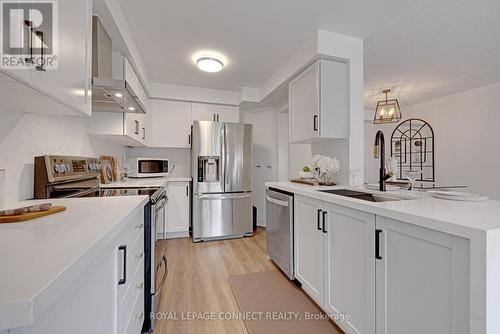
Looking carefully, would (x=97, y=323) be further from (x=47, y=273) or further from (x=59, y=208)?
(x=59, y=208)

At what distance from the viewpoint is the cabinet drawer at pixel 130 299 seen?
2.87 feet

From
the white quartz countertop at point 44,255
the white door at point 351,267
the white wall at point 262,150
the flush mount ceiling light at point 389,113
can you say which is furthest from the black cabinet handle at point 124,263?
the flush mount ceiling light at point 389,113

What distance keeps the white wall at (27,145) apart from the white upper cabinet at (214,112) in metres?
1.98

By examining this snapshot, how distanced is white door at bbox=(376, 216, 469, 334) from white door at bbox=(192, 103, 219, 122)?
3048 millimetres

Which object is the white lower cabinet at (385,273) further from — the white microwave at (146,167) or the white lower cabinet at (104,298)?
the white microwave at (146,167)

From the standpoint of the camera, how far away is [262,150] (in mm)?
4043

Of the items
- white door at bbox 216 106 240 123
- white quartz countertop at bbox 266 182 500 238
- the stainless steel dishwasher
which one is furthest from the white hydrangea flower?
white door at bbox 216 106 240 123

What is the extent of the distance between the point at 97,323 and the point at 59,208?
0.52m

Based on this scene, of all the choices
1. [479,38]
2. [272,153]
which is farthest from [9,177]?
[479,38]

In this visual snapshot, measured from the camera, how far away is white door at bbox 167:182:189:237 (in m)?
3.20

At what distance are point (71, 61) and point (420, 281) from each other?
5.87 ft

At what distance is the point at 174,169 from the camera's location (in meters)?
3.79

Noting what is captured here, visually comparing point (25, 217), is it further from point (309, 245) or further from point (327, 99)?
point (327, 99)

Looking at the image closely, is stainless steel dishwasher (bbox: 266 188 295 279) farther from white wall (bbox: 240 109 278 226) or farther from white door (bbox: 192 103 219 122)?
white door (bbox: 192 103 219 122)
